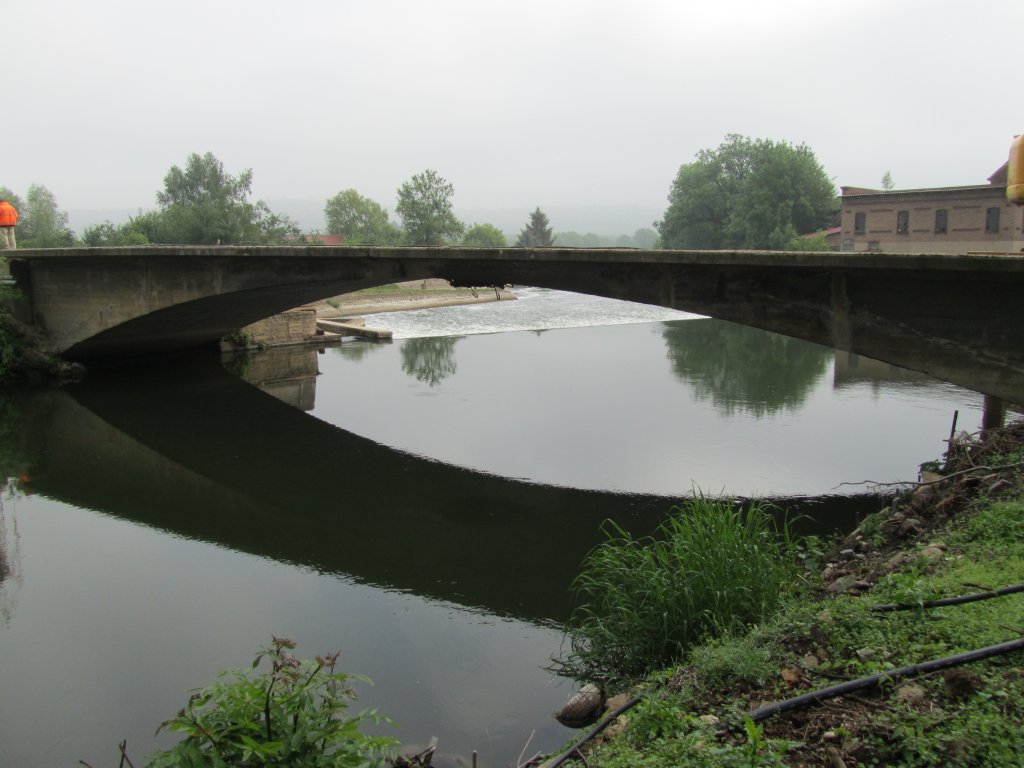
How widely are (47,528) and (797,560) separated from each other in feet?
24.8

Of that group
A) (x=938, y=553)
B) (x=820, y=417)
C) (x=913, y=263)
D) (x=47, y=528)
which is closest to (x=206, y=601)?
(x=47, y=528)

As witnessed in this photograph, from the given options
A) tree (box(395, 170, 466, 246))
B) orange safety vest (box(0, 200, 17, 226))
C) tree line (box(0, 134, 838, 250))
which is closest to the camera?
orange safety vest (box(0, 200, 17, 226))

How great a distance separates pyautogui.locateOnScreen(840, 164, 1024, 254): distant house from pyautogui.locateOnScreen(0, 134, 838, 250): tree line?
5323 mm

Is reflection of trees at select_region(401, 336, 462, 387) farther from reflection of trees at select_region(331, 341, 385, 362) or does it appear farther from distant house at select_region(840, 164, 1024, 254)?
distant house at select_region(840, 164, 1024, 254)

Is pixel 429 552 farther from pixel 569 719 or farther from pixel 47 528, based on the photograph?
pixel 47 528

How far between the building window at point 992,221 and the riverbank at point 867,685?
33.5 meters

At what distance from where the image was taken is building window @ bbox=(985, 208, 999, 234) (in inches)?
1310

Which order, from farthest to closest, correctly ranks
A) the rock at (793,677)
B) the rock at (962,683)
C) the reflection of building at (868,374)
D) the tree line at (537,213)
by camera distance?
the tree line at (537,213)
the reflection of building at (868,374)
the rock at (793,677)
the rock at (962,683)

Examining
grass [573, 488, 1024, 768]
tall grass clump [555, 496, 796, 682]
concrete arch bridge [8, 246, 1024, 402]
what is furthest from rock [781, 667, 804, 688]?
concrete arch bridge [8, 246, 1024, 402]

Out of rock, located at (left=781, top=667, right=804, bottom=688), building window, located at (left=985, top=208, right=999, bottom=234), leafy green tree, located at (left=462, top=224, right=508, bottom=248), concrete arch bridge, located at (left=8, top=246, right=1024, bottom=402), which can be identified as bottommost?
rock, located at (left=781, top=667, right=804, bottom=688)

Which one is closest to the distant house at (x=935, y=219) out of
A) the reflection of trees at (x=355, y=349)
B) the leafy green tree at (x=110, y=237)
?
the reflection of trees at (x=355, y=349)

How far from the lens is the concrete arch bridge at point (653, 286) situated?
7824 millimetres

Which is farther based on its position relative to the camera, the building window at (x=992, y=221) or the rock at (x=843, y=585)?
the building window at (x=992, y=221)

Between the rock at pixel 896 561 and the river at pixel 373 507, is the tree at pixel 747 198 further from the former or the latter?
the rock at pixel 896 561
